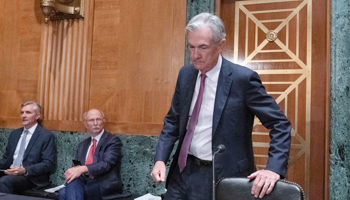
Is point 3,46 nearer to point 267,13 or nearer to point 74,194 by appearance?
point 74,194

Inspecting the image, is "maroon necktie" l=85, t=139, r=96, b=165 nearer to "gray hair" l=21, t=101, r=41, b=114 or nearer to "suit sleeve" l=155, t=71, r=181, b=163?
"gray hair" l=21, t=101, r=41, b=114

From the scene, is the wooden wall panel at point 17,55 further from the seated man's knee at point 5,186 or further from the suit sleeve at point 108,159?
the suit sleeve at point 108,159

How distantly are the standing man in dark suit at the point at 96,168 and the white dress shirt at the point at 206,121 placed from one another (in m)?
1.89

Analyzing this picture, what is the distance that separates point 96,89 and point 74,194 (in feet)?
4.55

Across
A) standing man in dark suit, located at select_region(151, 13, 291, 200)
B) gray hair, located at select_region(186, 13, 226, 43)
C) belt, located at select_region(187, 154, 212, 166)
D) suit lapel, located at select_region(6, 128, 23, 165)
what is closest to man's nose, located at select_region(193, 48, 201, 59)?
standing man in dark suit, located at select_region(151, 13, 291, 200)

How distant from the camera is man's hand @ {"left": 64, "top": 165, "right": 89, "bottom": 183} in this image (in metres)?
3.45

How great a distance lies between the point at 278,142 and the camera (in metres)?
1.76

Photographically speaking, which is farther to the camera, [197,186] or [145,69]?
[145,69]

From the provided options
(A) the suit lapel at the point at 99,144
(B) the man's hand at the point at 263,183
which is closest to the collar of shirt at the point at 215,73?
(B) the man's hand at the point at 263,183

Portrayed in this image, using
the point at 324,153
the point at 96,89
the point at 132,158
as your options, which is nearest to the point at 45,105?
the point at 96,89

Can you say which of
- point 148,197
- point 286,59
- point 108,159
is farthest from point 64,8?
point 286,59

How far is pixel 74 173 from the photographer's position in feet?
11.4

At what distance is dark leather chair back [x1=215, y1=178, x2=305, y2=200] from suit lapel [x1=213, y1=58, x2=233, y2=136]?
379mm

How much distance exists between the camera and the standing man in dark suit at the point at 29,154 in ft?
13.0
